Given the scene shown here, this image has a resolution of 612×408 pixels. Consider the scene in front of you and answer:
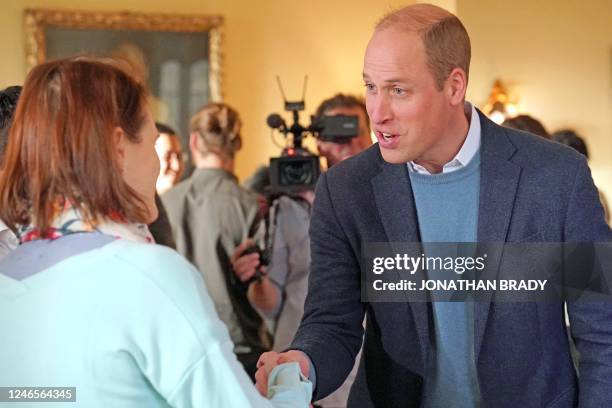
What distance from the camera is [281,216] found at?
9.57ft

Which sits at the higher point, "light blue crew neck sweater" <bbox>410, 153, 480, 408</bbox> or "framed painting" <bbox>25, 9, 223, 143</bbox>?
"framed painting" <bbox>25, 9, 223, 143</bbox>

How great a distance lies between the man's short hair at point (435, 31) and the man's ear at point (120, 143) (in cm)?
70

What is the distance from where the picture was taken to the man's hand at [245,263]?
9.45 feet

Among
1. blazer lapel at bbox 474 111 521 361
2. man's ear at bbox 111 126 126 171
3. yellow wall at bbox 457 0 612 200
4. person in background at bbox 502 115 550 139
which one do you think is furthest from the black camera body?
man's ear at bbox 111 126 126 171

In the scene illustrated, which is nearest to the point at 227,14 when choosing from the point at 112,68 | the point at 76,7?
the point at 76,7

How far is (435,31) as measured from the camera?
1.68m

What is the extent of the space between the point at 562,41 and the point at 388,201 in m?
1.91

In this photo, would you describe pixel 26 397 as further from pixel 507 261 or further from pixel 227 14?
pixel 227 14

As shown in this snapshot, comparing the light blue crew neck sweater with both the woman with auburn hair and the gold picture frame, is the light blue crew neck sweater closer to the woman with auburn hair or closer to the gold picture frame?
the woman with auburn hair

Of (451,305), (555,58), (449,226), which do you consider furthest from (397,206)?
(555,58)

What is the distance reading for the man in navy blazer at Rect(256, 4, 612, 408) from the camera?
5.37 feet

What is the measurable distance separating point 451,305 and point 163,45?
3.99 m

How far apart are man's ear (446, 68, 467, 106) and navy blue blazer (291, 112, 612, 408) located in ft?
0.26

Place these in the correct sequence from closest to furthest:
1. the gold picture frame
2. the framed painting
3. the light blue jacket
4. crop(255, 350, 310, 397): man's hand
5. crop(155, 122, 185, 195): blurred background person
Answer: the light blue jacket → crop(255, 350, 310, 397): man's hand → crop(155, 122, 185, 195): blurred background person → the gold picture frame → the framed painting
